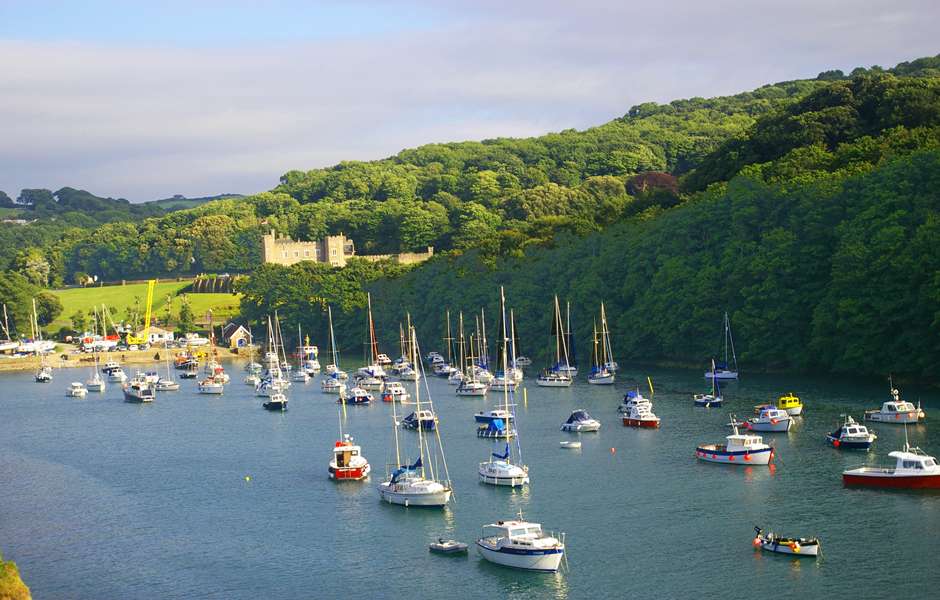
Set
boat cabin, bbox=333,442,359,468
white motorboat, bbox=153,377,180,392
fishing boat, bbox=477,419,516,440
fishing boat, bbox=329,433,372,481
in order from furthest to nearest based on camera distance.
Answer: white motorboat, bbox=153,377,180,392
fishing boat, bbox=477,419,516,440
boat cabin, bbox=333,442,359,468
fishing boat, bbox=329,433,372,481

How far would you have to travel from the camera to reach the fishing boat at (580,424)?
7388 cm

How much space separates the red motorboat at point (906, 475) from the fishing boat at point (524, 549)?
17092 millimetres

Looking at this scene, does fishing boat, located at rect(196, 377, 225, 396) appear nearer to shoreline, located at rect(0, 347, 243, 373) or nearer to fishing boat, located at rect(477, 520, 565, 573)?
shoreline, located at rect(0, 347, 243, 373)

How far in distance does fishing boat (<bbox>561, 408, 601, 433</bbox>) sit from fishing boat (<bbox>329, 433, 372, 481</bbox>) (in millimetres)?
14794

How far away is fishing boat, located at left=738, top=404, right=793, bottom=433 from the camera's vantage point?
69.4 m

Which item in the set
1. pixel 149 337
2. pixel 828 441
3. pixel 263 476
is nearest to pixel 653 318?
pixel 828 441

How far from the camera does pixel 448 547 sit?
159 ft

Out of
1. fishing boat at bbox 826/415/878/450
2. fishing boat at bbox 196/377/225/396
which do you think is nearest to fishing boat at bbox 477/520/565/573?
fishing boat at bbox 826/415/878/450

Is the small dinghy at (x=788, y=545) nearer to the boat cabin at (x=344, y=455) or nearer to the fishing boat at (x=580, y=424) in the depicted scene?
the boat cabin at (x=344, y=455)

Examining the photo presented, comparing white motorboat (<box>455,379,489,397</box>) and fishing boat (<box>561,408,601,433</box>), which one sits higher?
A: white motorboat (<box>455,379,489,397</box>)

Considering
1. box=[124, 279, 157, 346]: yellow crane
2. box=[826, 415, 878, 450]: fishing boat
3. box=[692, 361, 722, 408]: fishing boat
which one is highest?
box=[124, 279, 157, 346]: yellow crane

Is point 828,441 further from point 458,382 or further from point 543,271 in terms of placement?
point 543,271

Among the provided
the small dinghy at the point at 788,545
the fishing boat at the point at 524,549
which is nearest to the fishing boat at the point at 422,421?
the fishing boat at the point at 524,549

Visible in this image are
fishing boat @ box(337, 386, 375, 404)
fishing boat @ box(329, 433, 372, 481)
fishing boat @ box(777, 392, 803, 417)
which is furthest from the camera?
fishing boat @ box(337, 386, 375, 404)
